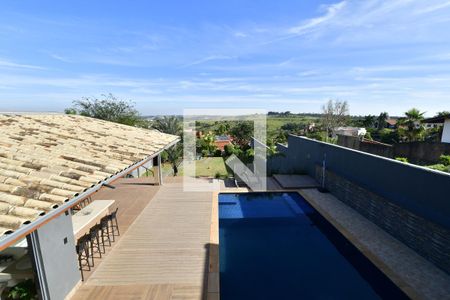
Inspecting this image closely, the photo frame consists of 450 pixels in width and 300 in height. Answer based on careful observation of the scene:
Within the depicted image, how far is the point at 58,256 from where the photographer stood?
5656 mm

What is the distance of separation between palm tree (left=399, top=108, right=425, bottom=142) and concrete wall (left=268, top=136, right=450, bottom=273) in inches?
839

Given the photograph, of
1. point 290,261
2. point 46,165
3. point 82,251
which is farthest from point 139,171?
point 46,165

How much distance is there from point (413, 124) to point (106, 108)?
38.9 metres

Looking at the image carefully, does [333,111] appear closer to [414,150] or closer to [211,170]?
[414,150]

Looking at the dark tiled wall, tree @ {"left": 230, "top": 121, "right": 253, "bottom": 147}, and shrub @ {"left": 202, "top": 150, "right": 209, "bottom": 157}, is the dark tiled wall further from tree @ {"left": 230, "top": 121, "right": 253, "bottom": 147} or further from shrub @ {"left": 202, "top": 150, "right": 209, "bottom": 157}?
tree @ {"left": 230, "top": 121, "right": 253, "bottom": 147}

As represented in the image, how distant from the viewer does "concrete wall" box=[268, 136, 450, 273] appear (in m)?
7.67

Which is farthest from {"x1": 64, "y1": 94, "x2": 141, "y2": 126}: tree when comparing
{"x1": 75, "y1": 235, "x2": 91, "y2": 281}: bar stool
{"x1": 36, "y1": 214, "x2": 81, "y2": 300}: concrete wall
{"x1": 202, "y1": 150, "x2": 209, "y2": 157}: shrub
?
{"x1": 36, "y1": 214, "x2": 81, "y2": 300}: concrete wall

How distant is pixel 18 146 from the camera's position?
22.3ft

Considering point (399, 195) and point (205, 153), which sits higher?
point (399, 195)

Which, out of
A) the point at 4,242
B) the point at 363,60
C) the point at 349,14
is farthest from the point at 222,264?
the point at 363,60

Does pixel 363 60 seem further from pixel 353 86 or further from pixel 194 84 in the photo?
pixel 194 84

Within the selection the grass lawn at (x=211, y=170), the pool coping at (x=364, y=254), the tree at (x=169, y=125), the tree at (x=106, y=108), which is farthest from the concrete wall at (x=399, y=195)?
the tree at (x=106, y=108)

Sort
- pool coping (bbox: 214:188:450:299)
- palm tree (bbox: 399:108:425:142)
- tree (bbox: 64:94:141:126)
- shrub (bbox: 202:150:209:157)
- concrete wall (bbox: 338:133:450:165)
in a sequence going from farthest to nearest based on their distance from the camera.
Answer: shrub (bbox: 202:150:209:157)
tree (bbox: 64:94:141:126)
palm tree (bbox: 399:108:425:142)
concrete wall (bbox: 338:133:450:165)
pool coping (bbox: 214:188:450:299)

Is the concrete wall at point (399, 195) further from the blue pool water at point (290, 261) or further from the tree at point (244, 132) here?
the tree at point (244, 132)
